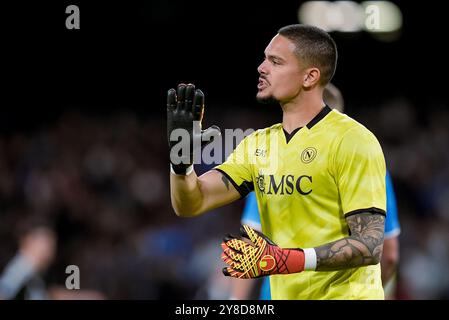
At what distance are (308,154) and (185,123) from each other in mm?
611

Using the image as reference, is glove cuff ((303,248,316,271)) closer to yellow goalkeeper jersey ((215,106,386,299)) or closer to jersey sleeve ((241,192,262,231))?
yellow goalkeeper jersey ((215,106,386,299))

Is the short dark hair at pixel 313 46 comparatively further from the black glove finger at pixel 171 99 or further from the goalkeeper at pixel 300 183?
the black glove finger at pixel 171 99

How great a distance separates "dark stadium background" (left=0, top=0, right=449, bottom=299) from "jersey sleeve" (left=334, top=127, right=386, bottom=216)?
584cm

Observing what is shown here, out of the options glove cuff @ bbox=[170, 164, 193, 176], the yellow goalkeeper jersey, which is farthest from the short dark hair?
glove cuff @ bbox=[170, 164, 193, 176]

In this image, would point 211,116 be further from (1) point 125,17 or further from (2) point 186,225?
(2) point 186,225

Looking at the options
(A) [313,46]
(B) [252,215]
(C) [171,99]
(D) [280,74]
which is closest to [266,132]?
(D) [280,74]

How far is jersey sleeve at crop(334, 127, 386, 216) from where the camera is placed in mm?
4074

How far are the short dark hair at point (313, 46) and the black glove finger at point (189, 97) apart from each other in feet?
1.92

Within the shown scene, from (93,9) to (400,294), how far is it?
21.4 ft

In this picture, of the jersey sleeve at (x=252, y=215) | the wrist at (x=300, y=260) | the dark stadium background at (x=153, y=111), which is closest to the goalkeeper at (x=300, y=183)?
the wrist at (x=300, y=260)

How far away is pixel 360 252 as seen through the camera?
156 inches

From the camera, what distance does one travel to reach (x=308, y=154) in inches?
170

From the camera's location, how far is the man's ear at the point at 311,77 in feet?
14.7

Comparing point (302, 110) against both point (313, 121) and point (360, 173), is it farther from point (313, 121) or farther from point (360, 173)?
point (360, 173)
